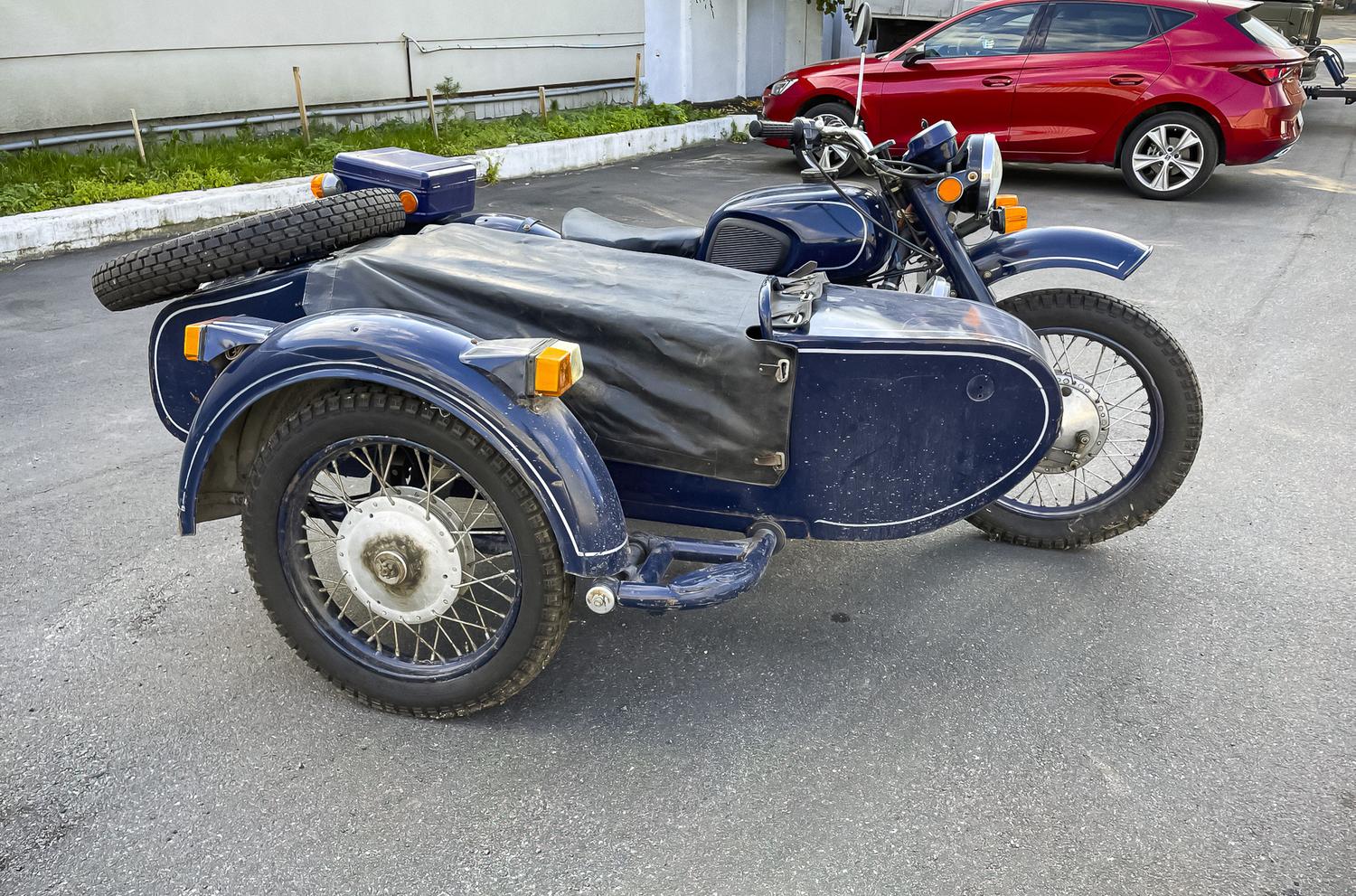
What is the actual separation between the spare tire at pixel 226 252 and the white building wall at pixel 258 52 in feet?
23.2

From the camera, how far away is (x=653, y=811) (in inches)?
91.7

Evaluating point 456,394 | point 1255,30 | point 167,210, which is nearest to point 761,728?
point 456,394

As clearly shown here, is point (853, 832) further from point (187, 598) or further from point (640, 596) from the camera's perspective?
point (187, 598)

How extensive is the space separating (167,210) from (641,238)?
555 cm

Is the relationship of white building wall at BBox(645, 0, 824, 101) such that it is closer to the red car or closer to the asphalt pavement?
the red car

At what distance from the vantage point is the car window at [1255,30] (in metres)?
8.70

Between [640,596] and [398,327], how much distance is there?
0.85 m

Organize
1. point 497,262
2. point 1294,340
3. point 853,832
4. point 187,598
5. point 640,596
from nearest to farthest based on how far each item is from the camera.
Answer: point 853,832, point 640,596, point 497,262, point 187,598, point 1294,340

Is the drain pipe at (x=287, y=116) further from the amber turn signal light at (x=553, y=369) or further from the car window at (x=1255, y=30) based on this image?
the amber turn signal light at (x=553, y=369)

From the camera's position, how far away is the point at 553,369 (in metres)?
2.22

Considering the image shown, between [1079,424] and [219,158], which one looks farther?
[219,158]

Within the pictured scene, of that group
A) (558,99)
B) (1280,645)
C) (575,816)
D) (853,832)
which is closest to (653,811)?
(575,816)

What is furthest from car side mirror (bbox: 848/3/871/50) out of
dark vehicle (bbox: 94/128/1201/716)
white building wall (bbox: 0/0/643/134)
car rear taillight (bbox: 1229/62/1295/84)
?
white building wall (bbox: 0/0/643/134)

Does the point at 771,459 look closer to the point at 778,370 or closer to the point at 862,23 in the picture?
the point at 778,370
